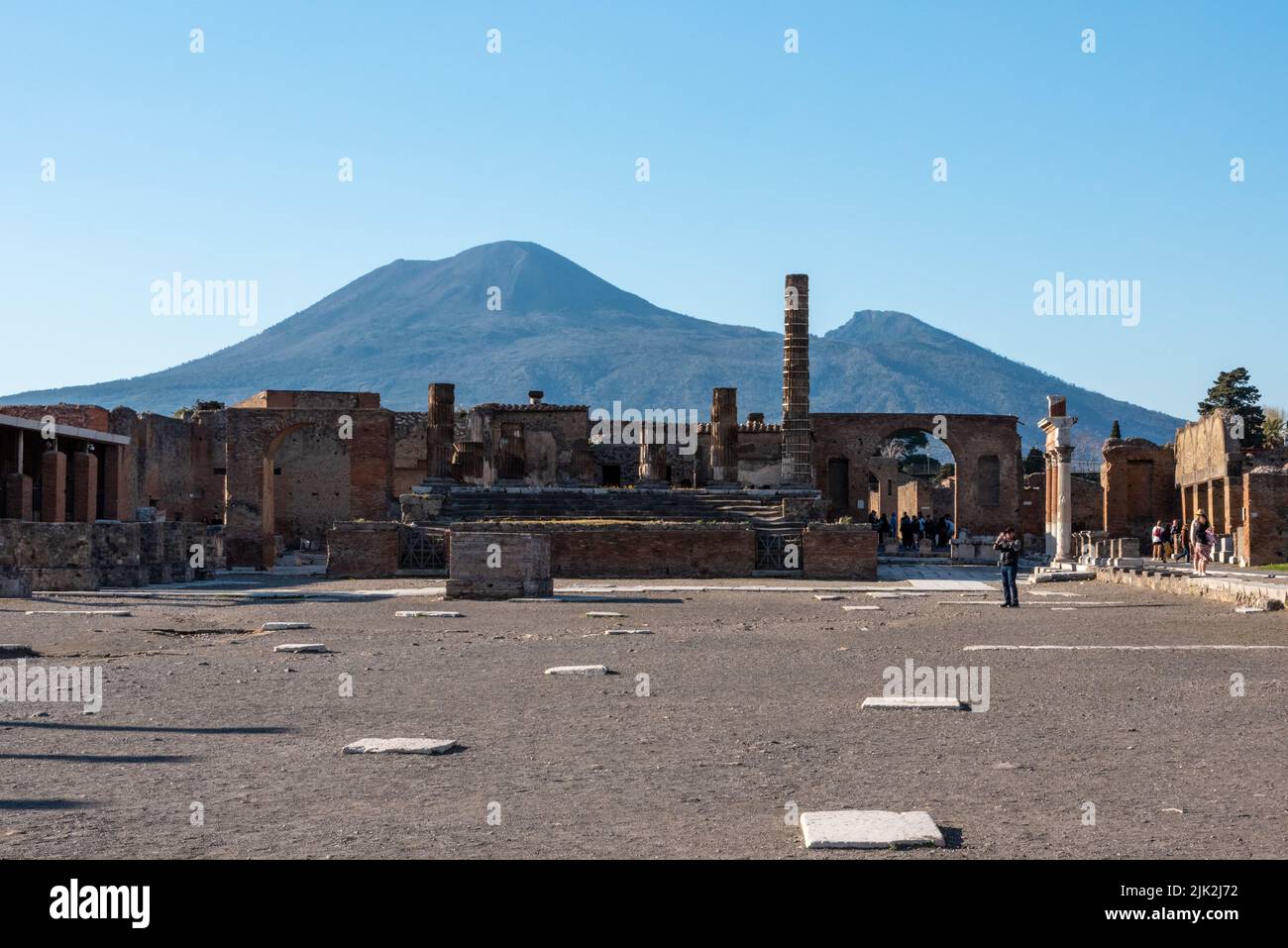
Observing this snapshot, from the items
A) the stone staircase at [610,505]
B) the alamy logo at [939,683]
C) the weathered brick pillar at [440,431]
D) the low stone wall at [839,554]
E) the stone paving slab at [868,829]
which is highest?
the weathered brick pillar at [440,431]

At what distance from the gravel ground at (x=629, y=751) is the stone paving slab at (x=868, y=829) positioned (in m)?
A: 0.11

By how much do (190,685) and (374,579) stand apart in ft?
63.6

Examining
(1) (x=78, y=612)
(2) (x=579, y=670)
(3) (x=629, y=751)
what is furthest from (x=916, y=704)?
(1) (x=78, y=612)

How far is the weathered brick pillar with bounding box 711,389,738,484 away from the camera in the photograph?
48.4 metres

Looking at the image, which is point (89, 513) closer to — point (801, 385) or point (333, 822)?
point (801, 385)

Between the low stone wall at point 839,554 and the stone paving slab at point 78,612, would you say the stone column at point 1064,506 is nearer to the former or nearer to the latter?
the low stone wall at point 839,554

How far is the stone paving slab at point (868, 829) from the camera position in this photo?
607cm

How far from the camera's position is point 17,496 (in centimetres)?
3531

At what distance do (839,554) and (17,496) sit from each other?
62.3 ft

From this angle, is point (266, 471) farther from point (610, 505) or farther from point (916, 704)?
point (916, 704)

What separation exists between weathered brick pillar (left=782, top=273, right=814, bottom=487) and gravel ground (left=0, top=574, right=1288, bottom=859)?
29504 mm

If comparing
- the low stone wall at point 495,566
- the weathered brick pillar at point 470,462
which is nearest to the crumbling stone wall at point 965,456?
the weathered brick pillar at point 470,462

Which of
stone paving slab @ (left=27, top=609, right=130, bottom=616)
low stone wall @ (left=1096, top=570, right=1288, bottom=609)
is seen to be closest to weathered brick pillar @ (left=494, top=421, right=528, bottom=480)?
low stone wall @ (left=1096, top=570, right=1288, bottom=609)

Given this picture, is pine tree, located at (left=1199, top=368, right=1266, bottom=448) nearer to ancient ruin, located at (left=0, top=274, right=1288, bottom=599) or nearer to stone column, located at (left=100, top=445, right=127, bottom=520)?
ancient ruin, located at (left=0, top=274, right=1288, bottom=599)
